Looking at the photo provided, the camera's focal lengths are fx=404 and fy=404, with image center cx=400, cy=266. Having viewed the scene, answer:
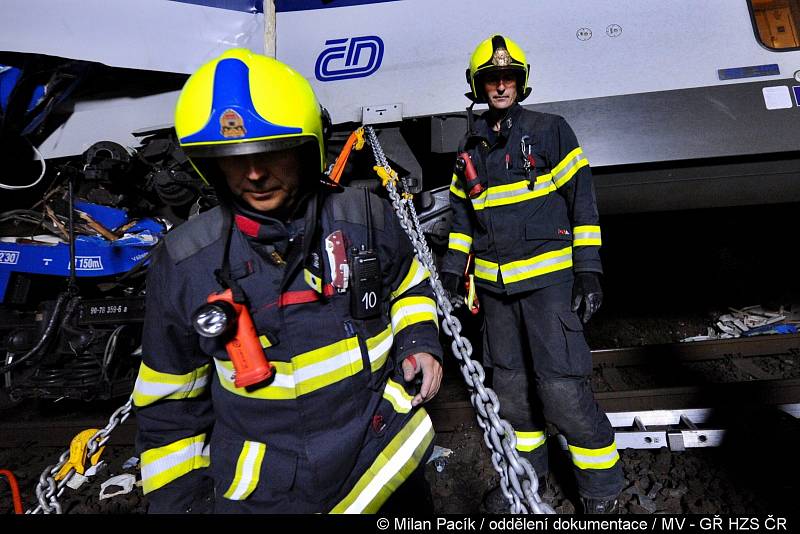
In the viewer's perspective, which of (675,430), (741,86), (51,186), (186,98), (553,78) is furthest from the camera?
(51,186)

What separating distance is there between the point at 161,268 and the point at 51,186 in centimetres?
386

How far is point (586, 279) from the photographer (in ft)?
7.37

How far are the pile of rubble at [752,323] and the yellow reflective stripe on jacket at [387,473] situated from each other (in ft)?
13.4

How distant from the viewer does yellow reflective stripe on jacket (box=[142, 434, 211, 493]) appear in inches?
47.0

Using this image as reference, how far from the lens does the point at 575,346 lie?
7.46ft

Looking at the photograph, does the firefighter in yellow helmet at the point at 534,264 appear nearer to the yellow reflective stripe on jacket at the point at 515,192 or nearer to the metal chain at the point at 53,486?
the yellow reflective stripe on jacket at the point at 515,192

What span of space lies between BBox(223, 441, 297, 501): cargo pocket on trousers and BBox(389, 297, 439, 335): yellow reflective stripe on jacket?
0.54m

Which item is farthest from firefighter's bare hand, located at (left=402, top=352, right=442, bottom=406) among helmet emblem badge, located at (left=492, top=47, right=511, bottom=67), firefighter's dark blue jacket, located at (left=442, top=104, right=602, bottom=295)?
helmet emblem badge, located at (left=492, top=47, right=511, bottom=67)

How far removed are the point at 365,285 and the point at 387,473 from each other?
60cm

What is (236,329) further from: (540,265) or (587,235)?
(587,235)

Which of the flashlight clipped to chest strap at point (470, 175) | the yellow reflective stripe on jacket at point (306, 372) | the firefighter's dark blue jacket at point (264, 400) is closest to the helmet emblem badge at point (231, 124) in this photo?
the firefighter's dark blue jacket at point (264, 400)

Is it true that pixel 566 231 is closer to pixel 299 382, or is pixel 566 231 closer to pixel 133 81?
pixel 299 382

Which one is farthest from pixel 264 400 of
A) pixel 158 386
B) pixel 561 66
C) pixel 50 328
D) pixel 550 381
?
pixel 561 66

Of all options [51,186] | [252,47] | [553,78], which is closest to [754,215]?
[553,78]
